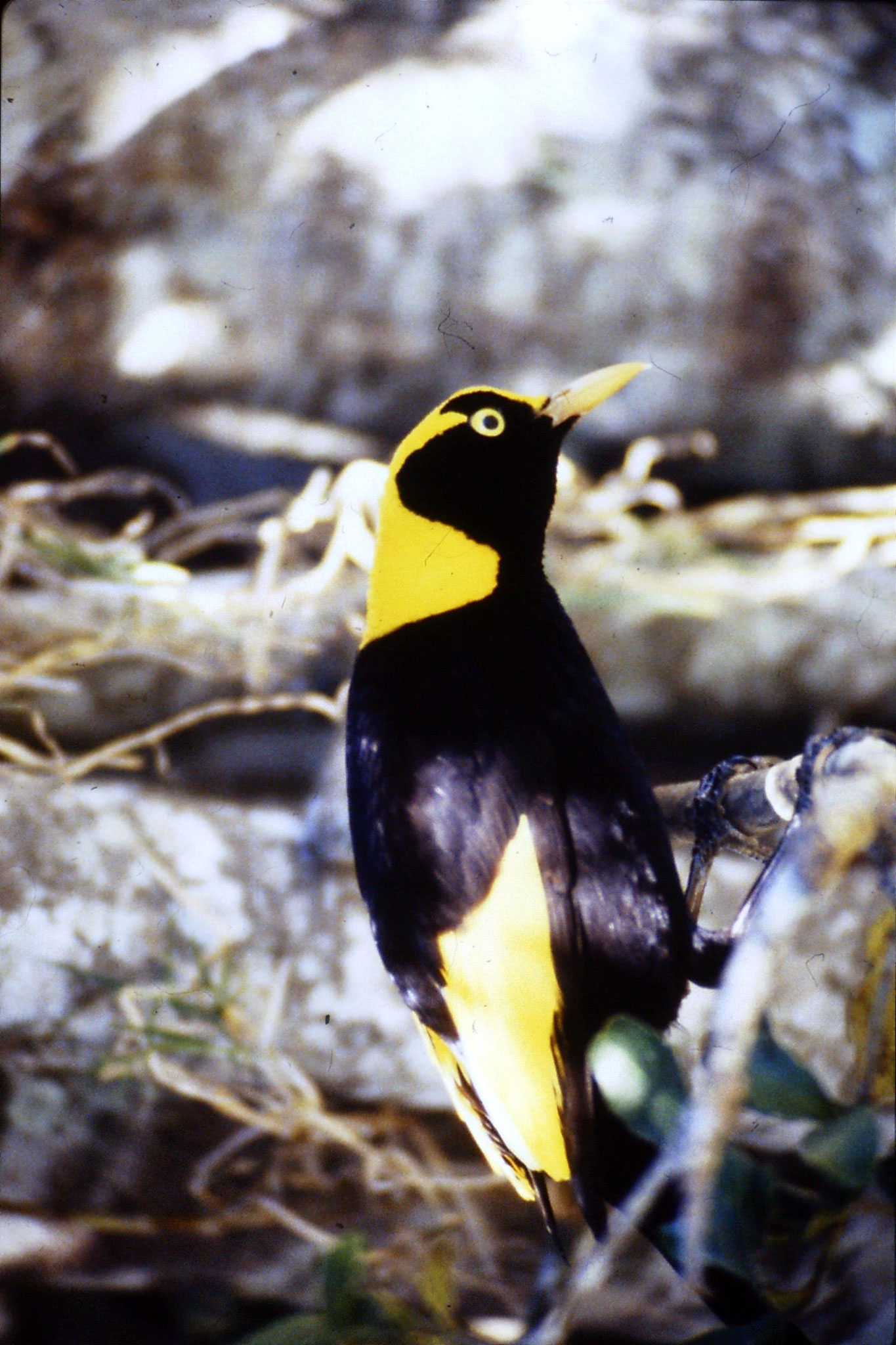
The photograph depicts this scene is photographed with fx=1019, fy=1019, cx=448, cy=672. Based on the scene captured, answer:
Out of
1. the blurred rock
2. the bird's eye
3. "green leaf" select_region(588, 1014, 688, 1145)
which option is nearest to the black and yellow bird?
the bird's eye

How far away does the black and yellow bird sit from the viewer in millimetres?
520

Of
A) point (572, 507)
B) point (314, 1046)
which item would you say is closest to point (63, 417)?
point (572, 507)

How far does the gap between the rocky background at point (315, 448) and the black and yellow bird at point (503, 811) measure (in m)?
0.14

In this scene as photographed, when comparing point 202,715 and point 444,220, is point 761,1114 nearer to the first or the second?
point 202,715

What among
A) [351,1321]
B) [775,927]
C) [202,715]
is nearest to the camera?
[775,927]

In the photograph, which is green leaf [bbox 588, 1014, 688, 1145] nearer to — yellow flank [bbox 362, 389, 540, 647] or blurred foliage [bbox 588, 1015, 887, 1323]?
blurred foliage [bbox 588, 1015, 887, 1323]

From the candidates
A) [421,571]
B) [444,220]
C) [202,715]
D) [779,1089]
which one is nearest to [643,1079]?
[779,1089]

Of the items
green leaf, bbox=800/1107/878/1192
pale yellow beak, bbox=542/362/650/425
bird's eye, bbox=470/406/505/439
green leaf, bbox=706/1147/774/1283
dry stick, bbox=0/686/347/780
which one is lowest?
green leaf, bbox=706/1147/774/1283

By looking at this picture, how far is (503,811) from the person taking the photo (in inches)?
20.8

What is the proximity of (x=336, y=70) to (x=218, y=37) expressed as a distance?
92 mm

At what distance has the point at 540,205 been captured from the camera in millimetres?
796

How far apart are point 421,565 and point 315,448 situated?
0.25 m

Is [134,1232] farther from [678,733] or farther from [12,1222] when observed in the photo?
[678,733]

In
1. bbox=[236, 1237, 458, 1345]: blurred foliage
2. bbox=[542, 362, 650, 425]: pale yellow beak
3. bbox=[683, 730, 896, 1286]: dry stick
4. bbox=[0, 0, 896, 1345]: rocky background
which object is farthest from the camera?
bbox=[0, 0, 896, 1345]: rocky background
